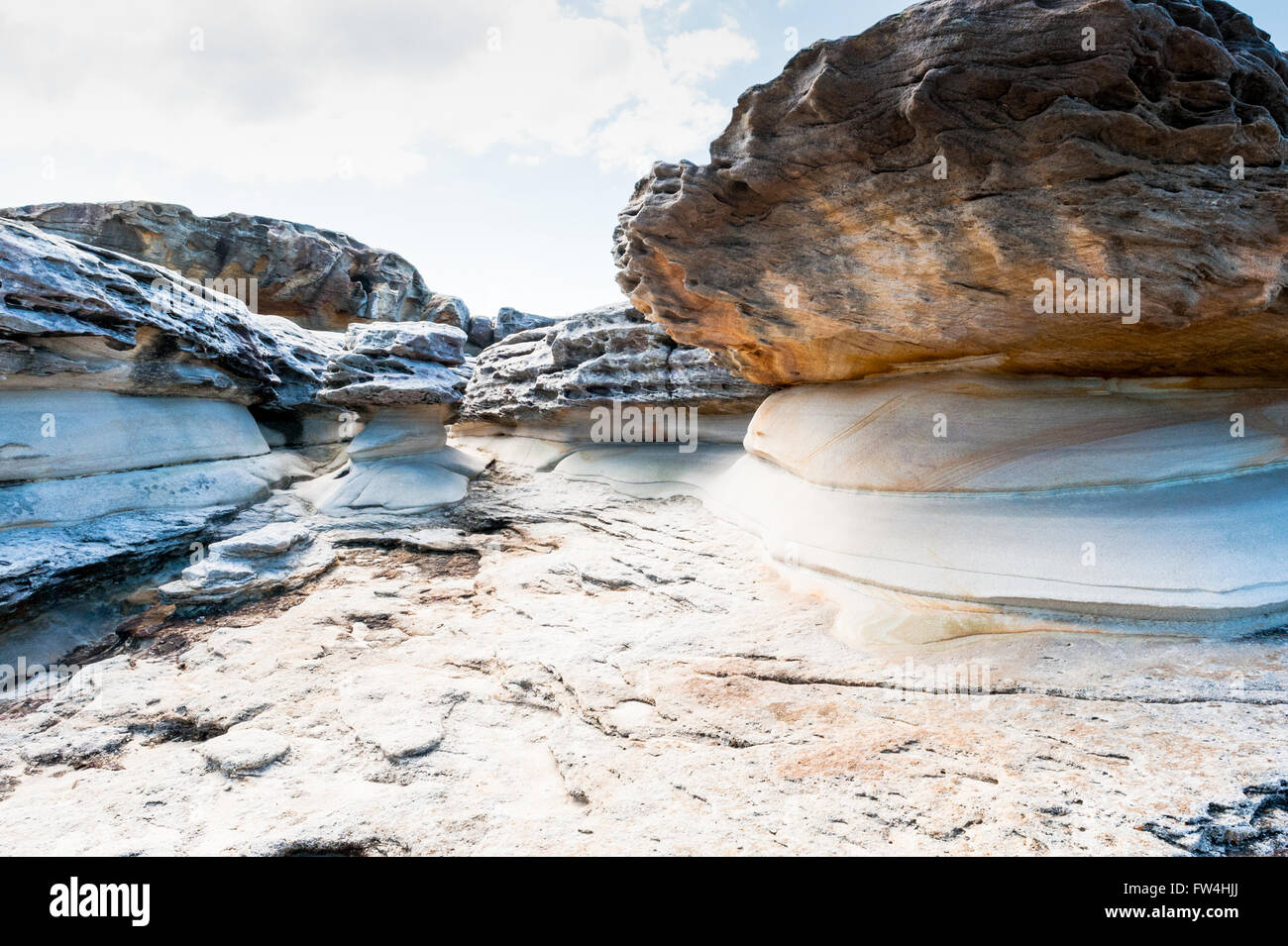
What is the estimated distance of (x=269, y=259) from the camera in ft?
63.7

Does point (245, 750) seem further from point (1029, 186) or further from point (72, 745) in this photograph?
point (1029, 186)

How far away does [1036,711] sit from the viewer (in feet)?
8.79

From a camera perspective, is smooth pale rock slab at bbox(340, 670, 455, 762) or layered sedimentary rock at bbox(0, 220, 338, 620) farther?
layered sedimentary rock at bbox(0, 220, 338, 620)

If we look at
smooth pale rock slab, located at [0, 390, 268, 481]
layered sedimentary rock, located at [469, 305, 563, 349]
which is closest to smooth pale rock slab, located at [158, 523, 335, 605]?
smooth pale rock slab, located at [0, 390, 268, 481]

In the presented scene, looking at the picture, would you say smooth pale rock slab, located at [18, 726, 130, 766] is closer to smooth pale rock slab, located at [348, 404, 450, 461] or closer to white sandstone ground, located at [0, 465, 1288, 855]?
white sandstone ground, located at [0, 465, 1288, 855]

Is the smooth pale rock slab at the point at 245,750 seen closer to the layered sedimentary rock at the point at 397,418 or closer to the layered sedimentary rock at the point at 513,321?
the layered sedimentary rock at the point at 397,418

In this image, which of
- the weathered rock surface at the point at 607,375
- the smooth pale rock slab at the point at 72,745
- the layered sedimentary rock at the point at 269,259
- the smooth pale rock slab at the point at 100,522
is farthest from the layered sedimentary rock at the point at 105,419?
the layered sedimentary rock at the point at 269,259

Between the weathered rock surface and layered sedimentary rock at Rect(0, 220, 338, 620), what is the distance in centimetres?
389

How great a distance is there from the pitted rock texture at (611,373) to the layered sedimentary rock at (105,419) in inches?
154

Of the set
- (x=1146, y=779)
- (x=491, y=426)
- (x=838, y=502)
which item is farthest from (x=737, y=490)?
(x=491, y=426)

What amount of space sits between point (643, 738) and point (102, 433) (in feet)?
21.8

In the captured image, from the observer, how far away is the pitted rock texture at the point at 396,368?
322 inches

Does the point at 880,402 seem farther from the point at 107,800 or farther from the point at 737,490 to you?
the point at 107,800

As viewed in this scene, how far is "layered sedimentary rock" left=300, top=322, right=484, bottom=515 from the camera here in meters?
7.73
